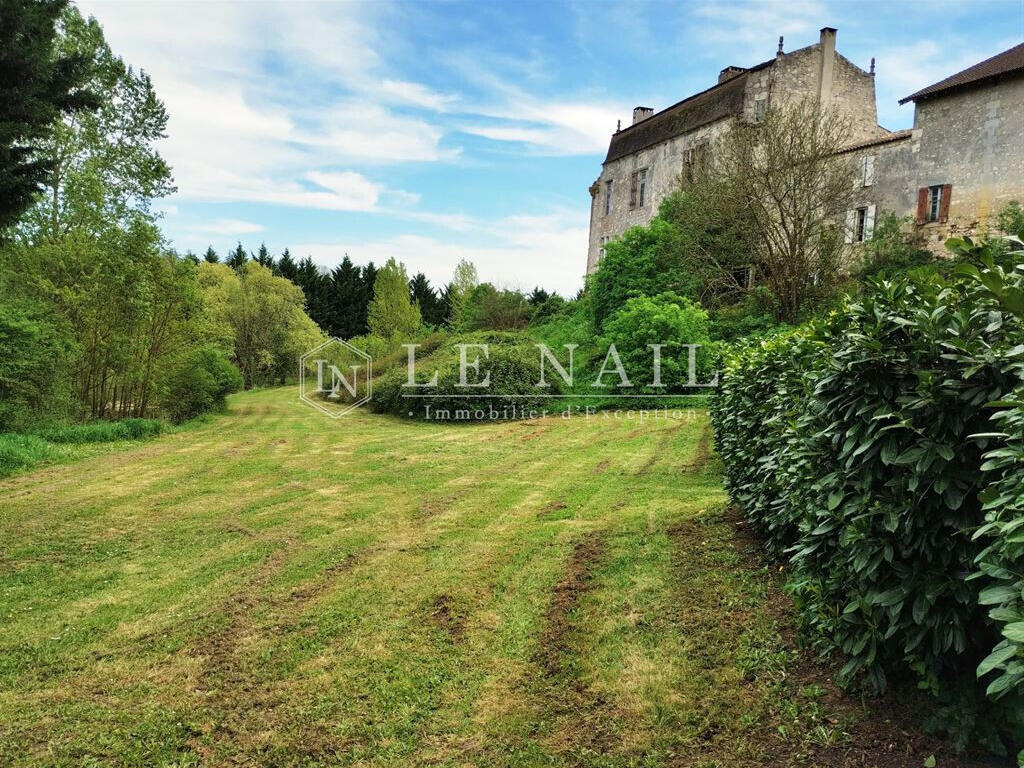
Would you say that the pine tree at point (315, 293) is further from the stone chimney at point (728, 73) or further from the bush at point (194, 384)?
the stone chimney at point (728, 73)

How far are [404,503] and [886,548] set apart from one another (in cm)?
525

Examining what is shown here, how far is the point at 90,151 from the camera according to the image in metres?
13.3

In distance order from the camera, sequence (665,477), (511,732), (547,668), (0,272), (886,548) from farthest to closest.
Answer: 1. (0,272)
2. (665,477)
3. (547,668)
4. (511,732)
5. (886,548)

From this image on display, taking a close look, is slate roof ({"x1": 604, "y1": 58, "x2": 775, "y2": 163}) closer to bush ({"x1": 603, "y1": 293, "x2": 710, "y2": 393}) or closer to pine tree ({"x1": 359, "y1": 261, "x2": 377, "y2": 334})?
bush ({"x1": 603, "y1": 293, "x2": 710, "y2": 393})

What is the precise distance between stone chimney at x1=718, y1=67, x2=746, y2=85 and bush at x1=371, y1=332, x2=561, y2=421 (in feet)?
50.9

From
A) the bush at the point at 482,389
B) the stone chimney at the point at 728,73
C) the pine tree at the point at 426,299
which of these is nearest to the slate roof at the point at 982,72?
the stone chimney at the point at 728,73

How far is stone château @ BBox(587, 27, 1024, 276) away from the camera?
15.7 meters

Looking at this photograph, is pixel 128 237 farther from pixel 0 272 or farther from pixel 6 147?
pixel 6 147

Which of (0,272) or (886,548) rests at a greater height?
(0,272)

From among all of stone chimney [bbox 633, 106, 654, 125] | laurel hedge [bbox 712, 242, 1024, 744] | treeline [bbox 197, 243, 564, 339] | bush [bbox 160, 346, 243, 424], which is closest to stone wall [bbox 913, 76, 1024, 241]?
stone chimney [bbox 633, 106, 654, 125]

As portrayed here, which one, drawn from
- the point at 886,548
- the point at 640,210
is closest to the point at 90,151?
the point at 886,548

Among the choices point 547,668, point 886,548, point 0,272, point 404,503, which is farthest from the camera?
point 0,272

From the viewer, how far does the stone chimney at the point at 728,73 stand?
23.0 meters

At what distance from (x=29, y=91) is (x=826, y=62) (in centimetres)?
2366
